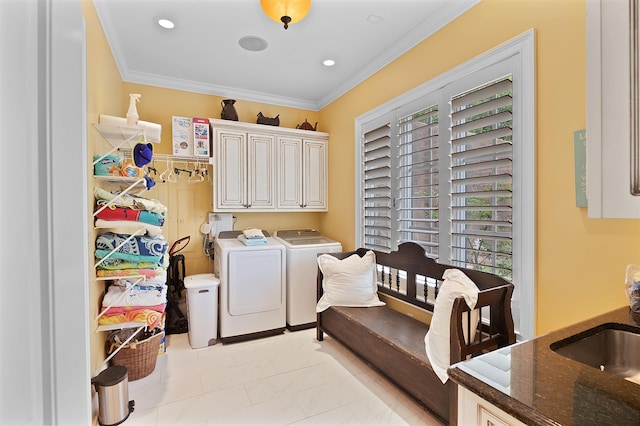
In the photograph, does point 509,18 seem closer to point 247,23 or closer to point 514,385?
point 247,23

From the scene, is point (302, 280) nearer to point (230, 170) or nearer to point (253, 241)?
point (253, 241)

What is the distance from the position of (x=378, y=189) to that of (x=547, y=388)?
2.40m

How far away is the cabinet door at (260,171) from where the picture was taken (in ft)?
11.7

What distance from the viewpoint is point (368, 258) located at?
116 inches

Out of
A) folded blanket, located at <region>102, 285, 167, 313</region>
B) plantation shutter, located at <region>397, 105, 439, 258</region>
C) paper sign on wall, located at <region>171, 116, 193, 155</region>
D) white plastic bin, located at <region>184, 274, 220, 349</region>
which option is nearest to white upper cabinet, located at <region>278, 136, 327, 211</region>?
paper sign on wall, located at <region>171, 116, 193, 155</region>

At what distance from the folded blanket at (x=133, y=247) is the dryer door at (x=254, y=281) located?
37.2 inches

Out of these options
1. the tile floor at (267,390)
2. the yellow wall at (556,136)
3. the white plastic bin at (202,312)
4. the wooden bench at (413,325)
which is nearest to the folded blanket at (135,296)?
the tile floor at (267,390)

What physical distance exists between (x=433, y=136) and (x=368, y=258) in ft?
4.17

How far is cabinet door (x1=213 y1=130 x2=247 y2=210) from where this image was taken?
3.40 metres

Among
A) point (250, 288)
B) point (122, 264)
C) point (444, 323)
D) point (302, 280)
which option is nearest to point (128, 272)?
point (122, 264)

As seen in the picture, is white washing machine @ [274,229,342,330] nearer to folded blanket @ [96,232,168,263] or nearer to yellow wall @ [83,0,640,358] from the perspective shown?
folded blanket @ [96,232,168,263]

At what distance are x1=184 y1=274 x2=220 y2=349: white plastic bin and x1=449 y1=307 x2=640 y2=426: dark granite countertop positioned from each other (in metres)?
2.65

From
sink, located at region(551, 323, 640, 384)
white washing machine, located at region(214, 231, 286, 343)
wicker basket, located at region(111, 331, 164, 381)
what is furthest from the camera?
white washing machine, located at region(214, 231, 286, 343)

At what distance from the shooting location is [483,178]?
1991 mm
